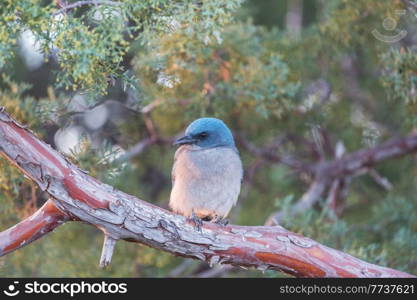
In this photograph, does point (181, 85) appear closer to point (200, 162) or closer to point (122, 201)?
point (200, 162)

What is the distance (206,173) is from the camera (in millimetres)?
5633

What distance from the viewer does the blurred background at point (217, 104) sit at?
4.55 metres

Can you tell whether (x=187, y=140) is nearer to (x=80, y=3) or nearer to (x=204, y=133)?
(x=204, y=133)

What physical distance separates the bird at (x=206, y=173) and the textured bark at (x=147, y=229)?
104cm

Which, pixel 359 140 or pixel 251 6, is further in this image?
pixel 251 6

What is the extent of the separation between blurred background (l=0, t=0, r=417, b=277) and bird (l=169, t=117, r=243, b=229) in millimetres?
543

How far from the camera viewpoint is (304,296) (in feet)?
15.0

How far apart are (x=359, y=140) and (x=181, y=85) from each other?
2.94 metres

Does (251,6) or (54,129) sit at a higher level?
(251,6)

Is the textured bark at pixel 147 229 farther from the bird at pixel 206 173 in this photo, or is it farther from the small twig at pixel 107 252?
the bird at pixel 206 173

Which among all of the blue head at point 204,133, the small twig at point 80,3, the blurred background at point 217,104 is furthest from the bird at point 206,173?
the small twig at point 80,3

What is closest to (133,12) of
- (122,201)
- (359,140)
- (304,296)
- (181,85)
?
(122,201)

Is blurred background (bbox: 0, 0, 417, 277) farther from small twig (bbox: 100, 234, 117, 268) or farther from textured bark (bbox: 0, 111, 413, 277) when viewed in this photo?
small twig (bbox: 100, 234, 117, 268)

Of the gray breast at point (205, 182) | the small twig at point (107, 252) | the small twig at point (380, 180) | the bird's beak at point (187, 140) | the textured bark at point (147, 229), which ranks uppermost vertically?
the small twig at point (380, 180)
